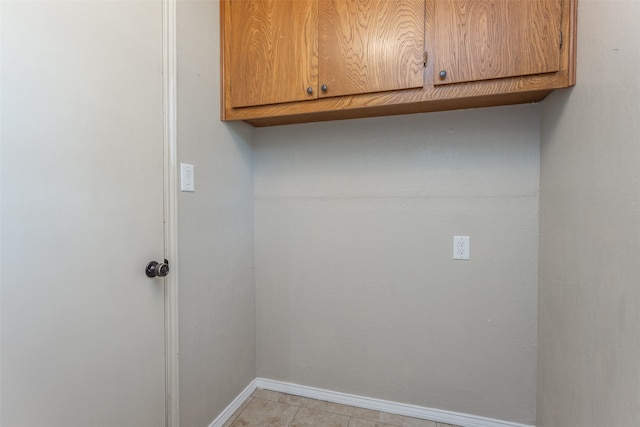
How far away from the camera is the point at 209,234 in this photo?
1.48 meters

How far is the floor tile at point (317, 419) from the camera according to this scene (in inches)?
62.6

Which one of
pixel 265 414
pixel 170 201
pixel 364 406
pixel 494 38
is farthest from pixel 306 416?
pixel 494 38

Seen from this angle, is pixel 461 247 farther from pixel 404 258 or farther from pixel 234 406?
pixel 234 406

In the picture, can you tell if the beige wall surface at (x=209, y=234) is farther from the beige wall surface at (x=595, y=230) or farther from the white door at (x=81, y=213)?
the beige wall surface at (x=595, y=230)

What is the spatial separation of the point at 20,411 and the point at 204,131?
45.8 inches

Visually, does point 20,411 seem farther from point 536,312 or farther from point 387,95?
point 536,312

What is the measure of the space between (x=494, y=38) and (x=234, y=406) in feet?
7.36

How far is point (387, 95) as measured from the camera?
135 cm

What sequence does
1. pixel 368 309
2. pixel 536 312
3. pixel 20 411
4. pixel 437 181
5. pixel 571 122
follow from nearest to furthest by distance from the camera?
pixel 20 411 < pixel 571 122 < pixel 536 312 < pixel 437 181 < pixel 368 309

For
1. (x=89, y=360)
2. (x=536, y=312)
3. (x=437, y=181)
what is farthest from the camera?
(x=437, y=181)

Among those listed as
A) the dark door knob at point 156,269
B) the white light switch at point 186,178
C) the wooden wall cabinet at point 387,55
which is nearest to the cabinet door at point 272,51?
the wooden wall cabinet at point 387,55

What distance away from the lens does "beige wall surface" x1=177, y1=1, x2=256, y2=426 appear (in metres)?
1.33

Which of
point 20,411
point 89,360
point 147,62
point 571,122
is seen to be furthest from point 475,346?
point 147,62

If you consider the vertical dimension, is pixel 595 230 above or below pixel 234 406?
above
